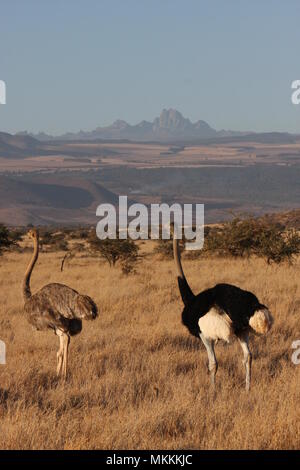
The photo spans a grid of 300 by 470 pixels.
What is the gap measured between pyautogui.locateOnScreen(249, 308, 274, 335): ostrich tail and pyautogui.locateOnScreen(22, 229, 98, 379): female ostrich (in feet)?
5.33

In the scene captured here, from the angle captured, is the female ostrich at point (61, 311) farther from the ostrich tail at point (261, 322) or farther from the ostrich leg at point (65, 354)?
the ostrich tail at point (261, 322)

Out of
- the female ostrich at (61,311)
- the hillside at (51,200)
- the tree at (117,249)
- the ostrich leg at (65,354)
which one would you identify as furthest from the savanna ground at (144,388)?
A: the hillside at (51,200)

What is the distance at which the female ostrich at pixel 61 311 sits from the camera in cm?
711

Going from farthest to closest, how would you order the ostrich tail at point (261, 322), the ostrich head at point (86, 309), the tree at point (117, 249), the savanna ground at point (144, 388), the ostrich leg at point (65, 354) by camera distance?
the tree at point (117, 249) → the ostrich head at point (86, 309) → the ostrich leg at point (65, 354) → the ostrich tail at point (261, 322) → the savanna ground at point (144, 388)

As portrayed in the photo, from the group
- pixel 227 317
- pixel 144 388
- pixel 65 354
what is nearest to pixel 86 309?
pixel 65 354

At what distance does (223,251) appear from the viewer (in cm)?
2098

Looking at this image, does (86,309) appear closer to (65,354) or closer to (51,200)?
(65,354)

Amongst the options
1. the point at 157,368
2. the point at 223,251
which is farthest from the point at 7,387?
the point at 223,251

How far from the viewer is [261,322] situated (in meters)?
Result: 6.04

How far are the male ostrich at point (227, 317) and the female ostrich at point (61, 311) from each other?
3.51 feet

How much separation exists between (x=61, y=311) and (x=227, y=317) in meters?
1.75

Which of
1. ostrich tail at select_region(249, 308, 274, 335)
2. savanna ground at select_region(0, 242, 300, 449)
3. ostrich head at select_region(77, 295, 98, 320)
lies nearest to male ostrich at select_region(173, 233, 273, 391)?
ostrich tail at select_region(249, 308, 274, 335)

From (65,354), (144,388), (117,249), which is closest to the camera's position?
(144,388)

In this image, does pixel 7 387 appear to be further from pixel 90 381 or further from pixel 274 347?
pixel 274 347
